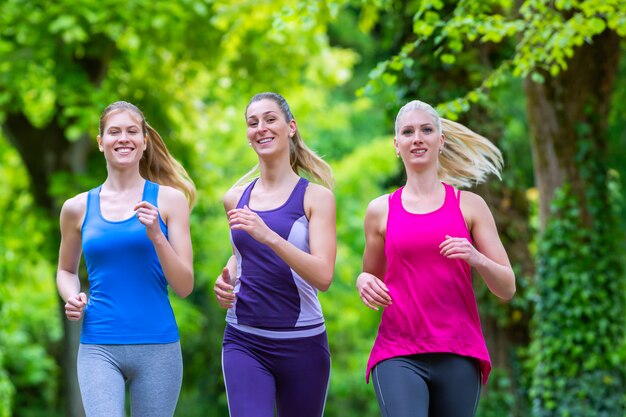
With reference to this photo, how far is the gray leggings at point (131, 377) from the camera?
4191 millimetres

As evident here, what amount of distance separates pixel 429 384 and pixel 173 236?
128 centimetres

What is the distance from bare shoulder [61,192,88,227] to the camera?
4516 mm

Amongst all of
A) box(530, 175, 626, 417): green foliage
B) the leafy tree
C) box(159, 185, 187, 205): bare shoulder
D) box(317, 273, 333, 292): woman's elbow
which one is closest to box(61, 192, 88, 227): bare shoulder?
box(159, 185, 187, 205): bare shoulder

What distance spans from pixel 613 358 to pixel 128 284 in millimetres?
5880

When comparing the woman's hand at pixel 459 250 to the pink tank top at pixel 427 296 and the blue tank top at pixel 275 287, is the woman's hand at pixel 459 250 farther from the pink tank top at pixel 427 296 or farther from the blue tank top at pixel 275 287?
the blue tank top at pixel 275 287

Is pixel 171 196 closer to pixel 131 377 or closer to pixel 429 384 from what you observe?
pixel 131 377

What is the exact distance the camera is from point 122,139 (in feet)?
14.7

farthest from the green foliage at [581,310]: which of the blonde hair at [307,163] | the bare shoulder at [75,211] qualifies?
the bare shoulder at [75,211]

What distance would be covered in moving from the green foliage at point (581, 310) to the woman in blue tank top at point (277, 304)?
4.92m

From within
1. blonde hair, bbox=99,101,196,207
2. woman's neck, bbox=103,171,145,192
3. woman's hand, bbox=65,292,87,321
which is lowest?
woman's hand, bbox=65,292,87,321

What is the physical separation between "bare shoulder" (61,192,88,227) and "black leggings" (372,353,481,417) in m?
1.47

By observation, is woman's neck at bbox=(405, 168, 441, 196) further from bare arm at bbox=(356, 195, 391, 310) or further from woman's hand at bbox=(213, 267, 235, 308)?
woman's hand at bbox=(213, 267, 235, 308)

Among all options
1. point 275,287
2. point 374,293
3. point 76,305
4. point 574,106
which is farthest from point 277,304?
point 574,106

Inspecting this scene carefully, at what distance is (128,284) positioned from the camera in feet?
14.2
